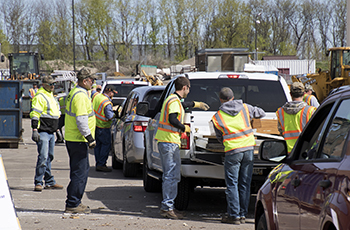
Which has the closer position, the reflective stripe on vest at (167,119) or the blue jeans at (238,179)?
the blue jeans at (238,179)

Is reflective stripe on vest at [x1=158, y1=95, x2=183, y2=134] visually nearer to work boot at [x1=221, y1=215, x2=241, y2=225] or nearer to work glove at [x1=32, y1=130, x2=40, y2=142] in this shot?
work boot at [x1=221, y1=215, x2=241, y2=225]

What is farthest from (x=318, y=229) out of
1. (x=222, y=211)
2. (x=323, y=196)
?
(x=222, y=211)

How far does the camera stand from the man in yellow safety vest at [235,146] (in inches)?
261

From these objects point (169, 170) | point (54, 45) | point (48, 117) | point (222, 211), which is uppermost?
point (54, 45)

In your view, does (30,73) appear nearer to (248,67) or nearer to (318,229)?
(248,67)

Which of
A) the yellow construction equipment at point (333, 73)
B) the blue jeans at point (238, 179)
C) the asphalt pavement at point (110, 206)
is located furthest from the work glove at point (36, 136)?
the yellow construction equipment at point (333, 73)

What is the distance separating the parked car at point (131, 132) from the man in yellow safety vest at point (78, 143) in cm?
199

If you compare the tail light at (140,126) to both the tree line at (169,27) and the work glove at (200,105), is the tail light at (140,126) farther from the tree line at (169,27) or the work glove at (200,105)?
the tree line at (169,27)

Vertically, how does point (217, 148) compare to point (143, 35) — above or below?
below

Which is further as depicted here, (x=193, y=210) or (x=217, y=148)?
(x=193, y=210)

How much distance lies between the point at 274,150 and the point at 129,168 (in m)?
6.88

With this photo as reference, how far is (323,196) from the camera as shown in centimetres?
287

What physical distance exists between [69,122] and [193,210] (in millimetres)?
2241

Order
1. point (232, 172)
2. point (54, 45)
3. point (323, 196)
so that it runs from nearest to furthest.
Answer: point (323, 196) → point (232, 172) → point (54, 45)
